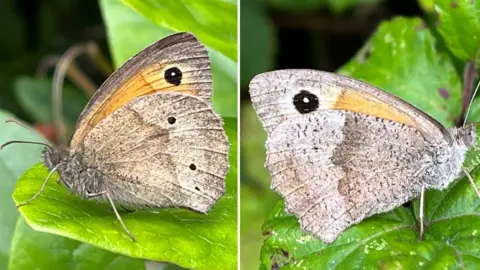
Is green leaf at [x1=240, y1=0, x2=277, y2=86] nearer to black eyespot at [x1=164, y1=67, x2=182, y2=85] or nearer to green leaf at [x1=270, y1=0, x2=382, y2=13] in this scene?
green leaf at [x1=270, y1=0, x2=382, y2=13]

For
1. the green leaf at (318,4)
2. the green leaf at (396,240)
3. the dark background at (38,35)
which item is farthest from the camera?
the dark background at (38,35)

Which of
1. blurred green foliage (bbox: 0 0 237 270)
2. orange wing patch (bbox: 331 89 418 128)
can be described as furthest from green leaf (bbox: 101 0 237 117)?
orange wing patch (bbox: 331 89 418 128)

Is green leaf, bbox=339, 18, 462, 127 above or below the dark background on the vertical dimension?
below

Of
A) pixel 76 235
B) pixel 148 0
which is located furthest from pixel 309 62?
pixel 76 235

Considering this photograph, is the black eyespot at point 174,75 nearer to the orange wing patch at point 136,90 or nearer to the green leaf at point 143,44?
the orange wing patch at point 136,90

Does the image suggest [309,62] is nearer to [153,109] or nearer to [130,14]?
[130,14]

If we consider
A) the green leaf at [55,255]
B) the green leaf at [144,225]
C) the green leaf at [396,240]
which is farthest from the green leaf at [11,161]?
the green leaf at [396,240]
